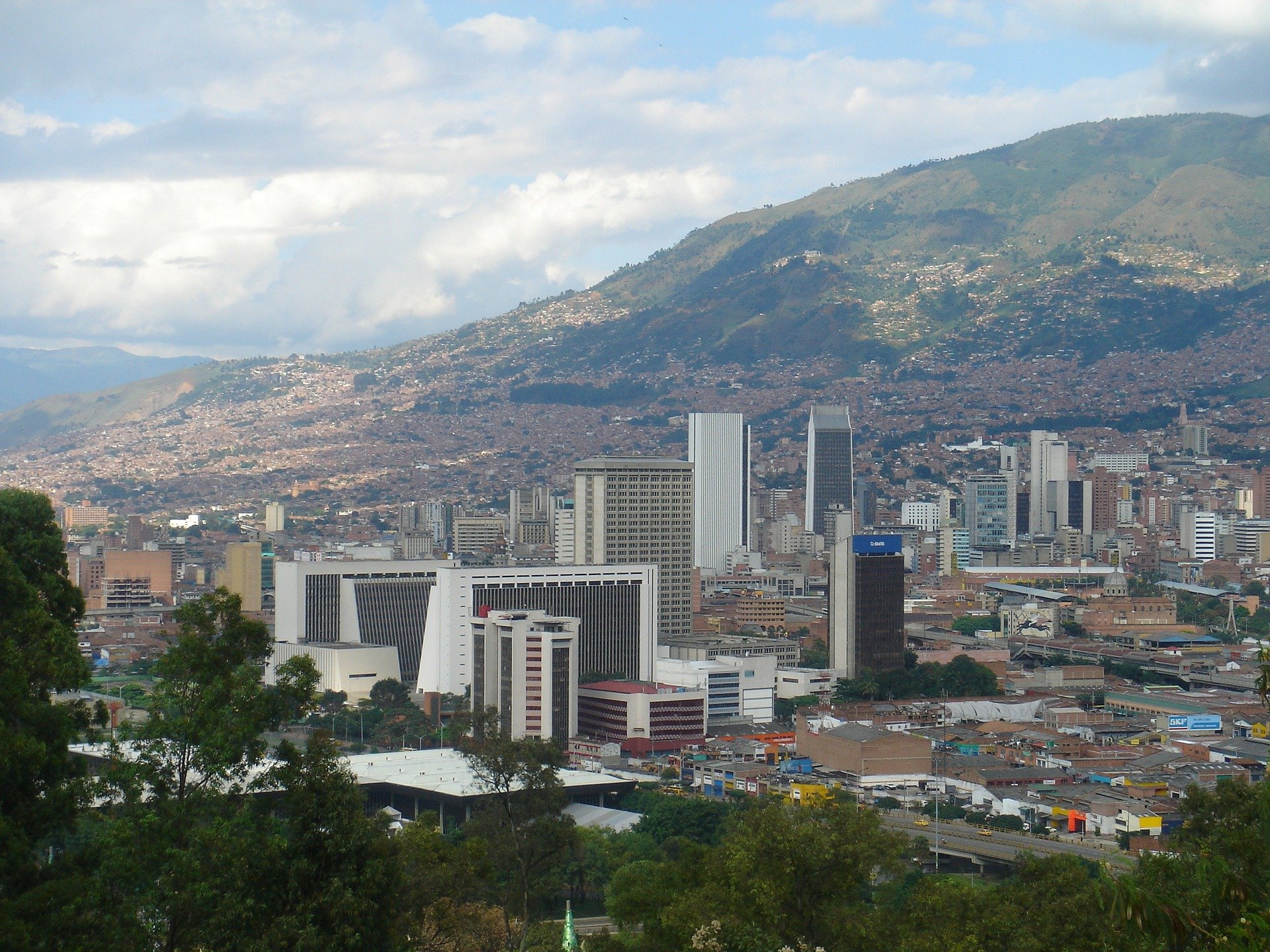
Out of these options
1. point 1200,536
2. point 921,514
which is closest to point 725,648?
point 1200,536

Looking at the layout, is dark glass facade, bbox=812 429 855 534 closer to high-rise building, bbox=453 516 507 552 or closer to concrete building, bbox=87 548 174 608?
high-rise building, bbox=453 516 507 552

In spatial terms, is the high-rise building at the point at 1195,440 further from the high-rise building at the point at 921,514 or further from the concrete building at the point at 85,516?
the concrete building at the point at 85,516

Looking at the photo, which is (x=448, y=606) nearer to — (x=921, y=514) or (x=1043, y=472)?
(x=921, y=514)

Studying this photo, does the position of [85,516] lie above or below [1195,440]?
below

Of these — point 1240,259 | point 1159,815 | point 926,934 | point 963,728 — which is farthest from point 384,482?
point 926,934

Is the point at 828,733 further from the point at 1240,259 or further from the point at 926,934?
the point at 1240,259
